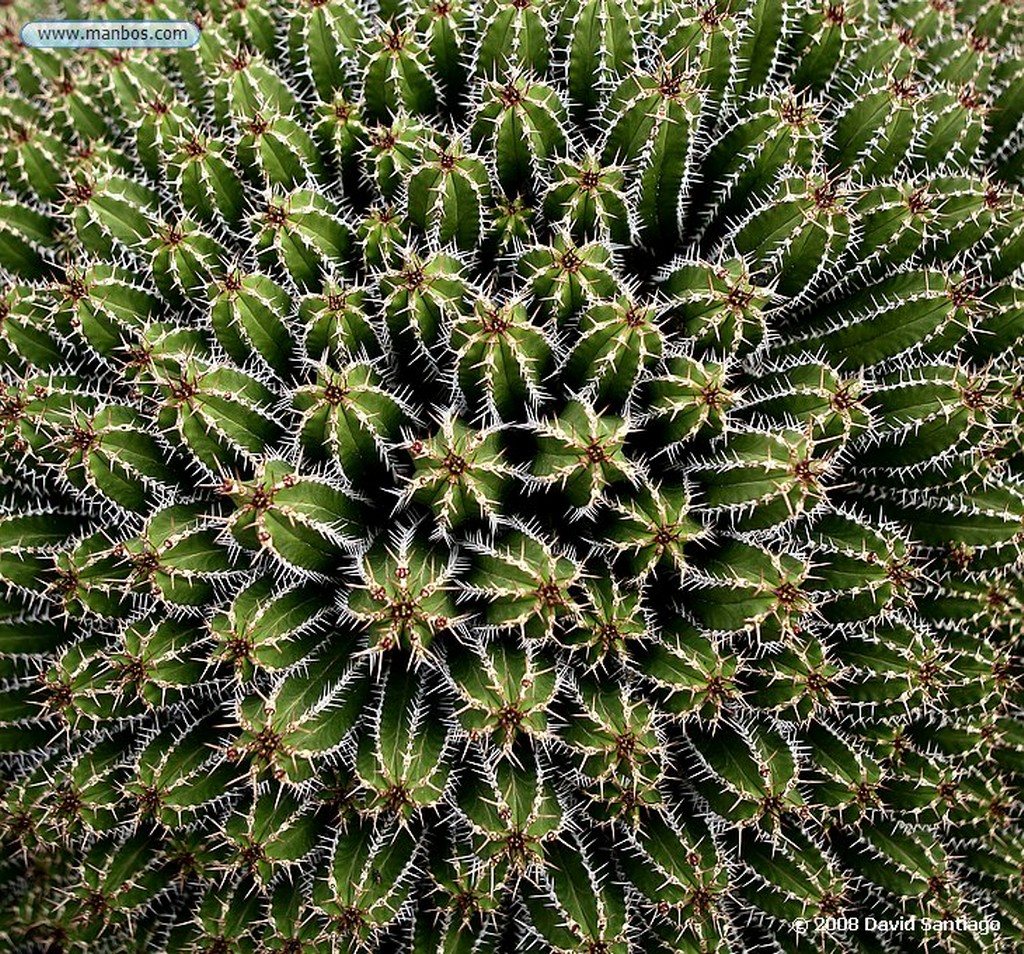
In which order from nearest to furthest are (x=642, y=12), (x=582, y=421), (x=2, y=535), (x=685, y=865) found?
(x=582, y=421)
(x=685, y=865)
(x=2, y=535)
(x=642, y=12)

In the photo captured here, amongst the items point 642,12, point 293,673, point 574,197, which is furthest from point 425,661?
point 642,12

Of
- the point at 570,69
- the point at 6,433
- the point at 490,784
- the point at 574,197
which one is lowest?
the point at 490,784

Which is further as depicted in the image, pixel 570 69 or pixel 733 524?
pixel 570 69

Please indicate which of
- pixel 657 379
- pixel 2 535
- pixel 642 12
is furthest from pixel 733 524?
pixel 2 535

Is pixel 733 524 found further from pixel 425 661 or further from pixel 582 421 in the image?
pixel 425 661

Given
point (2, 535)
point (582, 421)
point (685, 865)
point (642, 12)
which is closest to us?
point (582, 421)

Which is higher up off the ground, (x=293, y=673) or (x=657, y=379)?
(x=657, y=379)
